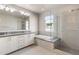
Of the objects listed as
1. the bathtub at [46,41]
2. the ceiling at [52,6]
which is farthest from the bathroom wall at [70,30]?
the bathtub at [46,41]

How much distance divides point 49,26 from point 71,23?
498 mm

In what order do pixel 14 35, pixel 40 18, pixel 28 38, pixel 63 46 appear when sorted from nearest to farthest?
pixel 63 46
pixel 40 18
pixel 14 35
pixel 28 38

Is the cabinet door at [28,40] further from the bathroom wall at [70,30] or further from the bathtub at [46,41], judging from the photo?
the bathroom wall at [70,30]

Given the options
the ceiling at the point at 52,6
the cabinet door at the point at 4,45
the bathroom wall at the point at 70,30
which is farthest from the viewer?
the cabinet door at the point at 4,45

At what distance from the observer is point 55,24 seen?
71.7 inches

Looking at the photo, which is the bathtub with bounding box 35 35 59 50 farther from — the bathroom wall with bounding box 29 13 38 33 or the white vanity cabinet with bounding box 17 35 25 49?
the white vanity cabinet with bounding box 17 35 25 49

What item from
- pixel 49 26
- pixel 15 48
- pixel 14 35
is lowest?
pixel 15 48

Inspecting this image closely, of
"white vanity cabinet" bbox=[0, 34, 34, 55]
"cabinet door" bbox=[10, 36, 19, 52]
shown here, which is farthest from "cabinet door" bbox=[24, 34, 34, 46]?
"cabinet door" bbox=[10, 36, 19, 52]

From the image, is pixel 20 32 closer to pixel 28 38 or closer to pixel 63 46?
pixel 28 38

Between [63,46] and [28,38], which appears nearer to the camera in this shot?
[63,46]

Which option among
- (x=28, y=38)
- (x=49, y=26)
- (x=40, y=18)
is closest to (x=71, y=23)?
(x=49, y=26)
